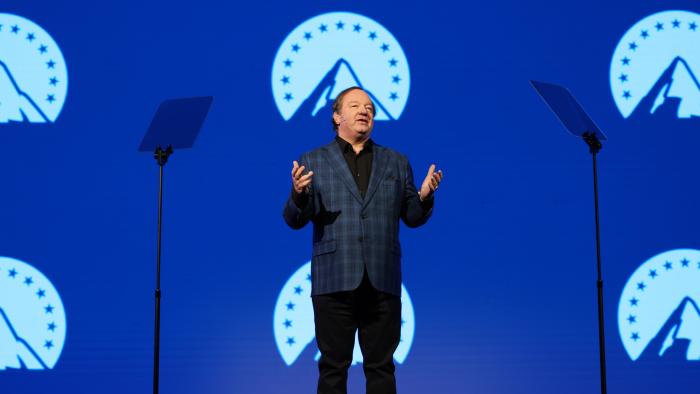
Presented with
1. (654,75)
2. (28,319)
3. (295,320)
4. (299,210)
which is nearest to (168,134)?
(299,210)

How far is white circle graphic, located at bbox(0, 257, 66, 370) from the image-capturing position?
3.72 metres

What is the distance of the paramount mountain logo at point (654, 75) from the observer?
12.6 ft

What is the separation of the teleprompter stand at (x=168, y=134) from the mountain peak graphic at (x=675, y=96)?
7.00 ft

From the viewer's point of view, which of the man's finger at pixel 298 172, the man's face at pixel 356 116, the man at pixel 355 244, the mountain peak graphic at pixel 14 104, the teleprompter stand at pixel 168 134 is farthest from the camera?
the mountain peak graphic at pixel 14 104

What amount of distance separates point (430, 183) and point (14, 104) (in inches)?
88.1

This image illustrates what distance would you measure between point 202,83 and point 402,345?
62.2 inches

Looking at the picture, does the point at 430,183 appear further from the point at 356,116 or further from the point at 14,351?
the point at 14,351

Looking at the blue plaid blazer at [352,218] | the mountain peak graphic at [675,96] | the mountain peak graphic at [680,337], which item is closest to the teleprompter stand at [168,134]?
the blue plaid blazer at [352,218]

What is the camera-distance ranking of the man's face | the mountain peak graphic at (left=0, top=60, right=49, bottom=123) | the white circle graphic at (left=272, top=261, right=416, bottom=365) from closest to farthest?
the man's face
the white circle graphic at (left=272, top=261, right=416, bottom=365)
the mountain peak graphic at (left=0, top=60, right=49, bottom=123)

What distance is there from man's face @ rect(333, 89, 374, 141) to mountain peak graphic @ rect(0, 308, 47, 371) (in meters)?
1.93

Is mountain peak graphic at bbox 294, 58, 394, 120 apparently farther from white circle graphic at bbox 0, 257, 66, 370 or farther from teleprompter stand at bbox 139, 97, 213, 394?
white circle graphic at bbox 0, 257, 66, 370

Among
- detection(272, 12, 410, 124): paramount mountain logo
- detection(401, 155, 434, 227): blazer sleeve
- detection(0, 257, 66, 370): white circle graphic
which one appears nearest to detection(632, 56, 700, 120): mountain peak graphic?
detection(272, 12, 410, 124): paramount mountain logo

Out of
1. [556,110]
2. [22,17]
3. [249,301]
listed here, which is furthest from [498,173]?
[22,17]

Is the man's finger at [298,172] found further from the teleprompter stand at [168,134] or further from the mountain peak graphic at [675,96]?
the mountain peak graphic at [675,96]
